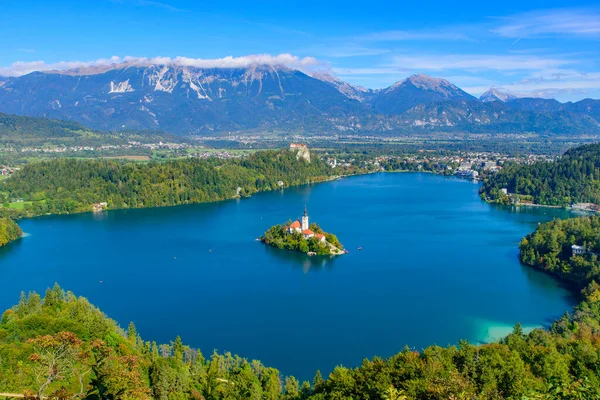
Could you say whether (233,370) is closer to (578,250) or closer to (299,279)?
(299,279)

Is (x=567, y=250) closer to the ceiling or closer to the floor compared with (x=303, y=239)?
closer to the ceiling

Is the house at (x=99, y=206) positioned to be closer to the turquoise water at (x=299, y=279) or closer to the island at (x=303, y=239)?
the turquoise water at (x=299, y=279)

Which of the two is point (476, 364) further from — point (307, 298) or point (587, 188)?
point (587, 188)

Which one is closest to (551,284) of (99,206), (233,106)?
(99,206)

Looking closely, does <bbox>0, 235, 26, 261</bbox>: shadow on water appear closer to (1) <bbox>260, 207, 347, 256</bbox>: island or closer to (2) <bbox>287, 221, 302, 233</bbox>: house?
(1) <bbox>260, 207, 347, 256</bbox>: island

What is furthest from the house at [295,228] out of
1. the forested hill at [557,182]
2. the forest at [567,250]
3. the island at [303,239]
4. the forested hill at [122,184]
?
the forested hill at [557,182]

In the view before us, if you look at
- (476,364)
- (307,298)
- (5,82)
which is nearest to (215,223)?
(307,298)
